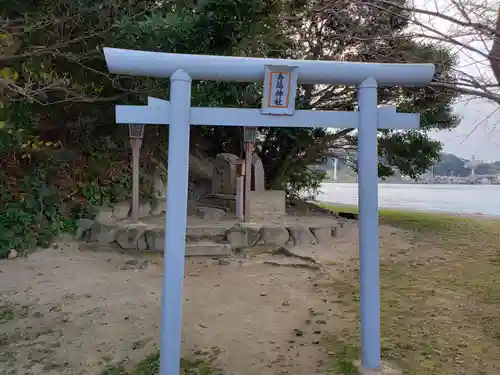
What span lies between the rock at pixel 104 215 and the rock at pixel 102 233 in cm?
23

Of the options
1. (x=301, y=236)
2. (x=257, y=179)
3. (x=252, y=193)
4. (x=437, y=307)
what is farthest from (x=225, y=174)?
(x=437, y=307)

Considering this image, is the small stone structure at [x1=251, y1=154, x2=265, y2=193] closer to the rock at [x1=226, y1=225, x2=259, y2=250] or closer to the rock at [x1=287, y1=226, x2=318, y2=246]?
the rock at [x1=287, y1=226, x2=318, y2=246]

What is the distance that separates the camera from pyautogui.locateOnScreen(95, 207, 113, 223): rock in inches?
286

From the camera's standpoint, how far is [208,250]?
6.36 meters

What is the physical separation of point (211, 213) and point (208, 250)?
5.20 feet

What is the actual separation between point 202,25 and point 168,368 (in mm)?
3497

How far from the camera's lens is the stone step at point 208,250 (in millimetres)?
6324

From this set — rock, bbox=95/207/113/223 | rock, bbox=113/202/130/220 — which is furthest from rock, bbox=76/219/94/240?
rock, bbox=113/202/130/220

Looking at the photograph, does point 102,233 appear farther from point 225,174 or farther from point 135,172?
point 225,174

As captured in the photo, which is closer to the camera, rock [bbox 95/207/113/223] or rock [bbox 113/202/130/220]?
rock [bbox 95/207/113/223]

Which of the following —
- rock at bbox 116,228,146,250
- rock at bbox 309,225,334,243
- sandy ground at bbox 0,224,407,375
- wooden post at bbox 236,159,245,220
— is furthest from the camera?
wooden post at bbox 236,159,245,220

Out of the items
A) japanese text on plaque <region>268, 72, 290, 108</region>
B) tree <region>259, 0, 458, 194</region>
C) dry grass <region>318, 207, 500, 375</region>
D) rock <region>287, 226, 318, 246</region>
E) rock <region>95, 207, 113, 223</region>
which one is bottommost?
dry grass <region>318, 207, 500, 375</region>

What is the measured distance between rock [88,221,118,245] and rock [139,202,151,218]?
1.21 m

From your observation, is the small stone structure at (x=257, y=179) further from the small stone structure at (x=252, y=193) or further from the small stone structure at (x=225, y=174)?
the small stone structure at (x=225, y=174)
